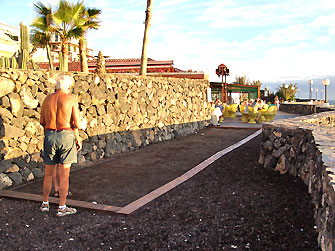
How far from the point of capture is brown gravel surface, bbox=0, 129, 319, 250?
133 inches

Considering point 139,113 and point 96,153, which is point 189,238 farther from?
point 139,113

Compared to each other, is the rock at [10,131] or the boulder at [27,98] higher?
the boulder at [27,98]

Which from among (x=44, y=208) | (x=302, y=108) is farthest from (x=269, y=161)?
(x=302, y=108)

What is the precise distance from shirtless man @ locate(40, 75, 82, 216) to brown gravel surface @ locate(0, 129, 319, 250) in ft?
1.73

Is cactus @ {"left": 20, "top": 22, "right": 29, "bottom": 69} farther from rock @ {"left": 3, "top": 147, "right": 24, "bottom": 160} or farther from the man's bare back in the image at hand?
the man's bare back

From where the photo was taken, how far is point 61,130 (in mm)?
4070

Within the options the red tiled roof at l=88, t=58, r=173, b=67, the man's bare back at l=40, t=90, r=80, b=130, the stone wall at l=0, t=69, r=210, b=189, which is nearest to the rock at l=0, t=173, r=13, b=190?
the stone wall at l=0, t=69, r=210, b=189

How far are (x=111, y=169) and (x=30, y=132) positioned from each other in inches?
73.5

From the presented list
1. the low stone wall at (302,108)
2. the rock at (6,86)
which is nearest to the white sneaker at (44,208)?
the rock at (6,86)

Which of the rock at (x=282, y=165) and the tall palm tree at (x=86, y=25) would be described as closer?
the rock at (x=282, y=165)

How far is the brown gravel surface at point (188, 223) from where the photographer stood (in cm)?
337

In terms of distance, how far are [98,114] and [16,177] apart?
2745mm

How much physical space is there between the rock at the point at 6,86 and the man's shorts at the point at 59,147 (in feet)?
6.54

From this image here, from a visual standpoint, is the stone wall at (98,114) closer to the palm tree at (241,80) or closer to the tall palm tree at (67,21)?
the tall palm tree at (67,21)
